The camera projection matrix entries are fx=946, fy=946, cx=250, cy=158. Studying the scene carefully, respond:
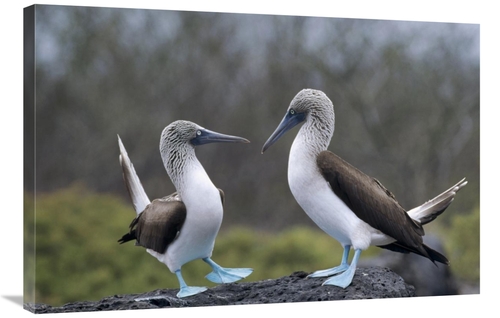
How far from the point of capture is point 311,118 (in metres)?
7.86

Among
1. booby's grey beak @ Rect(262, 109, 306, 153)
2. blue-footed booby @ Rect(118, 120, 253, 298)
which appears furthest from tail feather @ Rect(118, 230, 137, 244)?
booby's grey beak @ Rect(262, 109, 306, 153)

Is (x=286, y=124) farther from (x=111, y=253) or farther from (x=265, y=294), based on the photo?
(x=111, y=253)

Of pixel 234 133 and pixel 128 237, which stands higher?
pixel 234 133

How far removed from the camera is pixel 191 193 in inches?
293

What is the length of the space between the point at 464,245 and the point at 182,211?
10.0 ft

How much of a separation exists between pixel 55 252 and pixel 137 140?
3.95 ft

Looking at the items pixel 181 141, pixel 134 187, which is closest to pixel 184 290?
pixel 134 187

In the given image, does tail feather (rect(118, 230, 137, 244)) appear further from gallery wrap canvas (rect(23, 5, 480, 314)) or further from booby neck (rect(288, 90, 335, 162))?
booby neck (rect(288, 90, 335, 162))

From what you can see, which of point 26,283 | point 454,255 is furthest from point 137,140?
point 454,255

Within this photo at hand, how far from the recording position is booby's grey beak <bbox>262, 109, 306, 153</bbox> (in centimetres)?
791

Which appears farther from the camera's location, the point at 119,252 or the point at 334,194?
the point at 119,252

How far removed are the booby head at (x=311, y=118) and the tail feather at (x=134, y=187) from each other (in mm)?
1070

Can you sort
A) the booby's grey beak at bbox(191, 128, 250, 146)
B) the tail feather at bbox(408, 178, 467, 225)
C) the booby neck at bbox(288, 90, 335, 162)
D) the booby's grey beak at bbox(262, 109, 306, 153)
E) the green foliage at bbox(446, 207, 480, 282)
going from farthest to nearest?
the green foliage at bbox(446, 207, 480, 282) < the tail feather at bbox(408, 178, 467, 225) < the booby's grey beak at bbox(262, 109, 306, 153) < the booby neck at bbox(288, 90, 335, 162) < the booby's grey beak at bbox(191, 128, 250, 146)

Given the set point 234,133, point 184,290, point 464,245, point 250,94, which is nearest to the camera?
point 184,290
